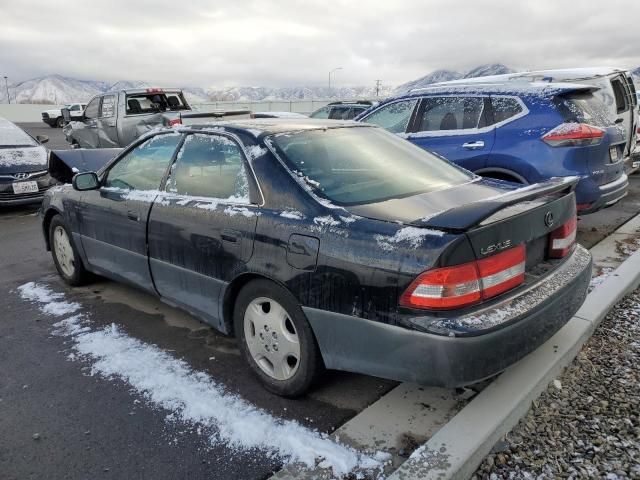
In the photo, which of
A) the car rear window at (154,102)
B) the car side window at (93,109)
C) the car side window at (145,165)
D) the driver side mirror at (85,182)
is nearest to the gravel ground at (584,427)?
the car side window at (145,165)

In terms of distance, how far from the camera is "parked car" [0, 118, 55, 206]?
786cm

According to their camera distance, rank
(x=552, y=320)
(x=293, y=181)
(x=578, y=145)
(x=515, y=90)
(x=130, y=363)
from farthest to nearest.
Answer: (x=515, y=90), (x=578, y=145), (x=130, y=363), (x=293, y=181), (x=552, y=320)

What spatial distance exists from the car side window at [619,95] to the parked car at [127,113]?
7.97 metres

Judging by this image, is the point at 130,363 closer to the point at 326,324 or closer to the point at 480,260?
the point at 326,324

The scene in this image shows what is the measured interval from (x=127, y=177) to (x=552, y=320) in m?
3.16

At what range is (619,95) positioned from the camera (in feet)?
21.2

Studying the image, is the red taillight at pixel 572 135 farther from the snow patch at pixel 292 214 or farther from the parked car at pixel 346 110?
the parked car at pixel 346 110

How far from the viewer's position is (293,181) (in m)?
2.74

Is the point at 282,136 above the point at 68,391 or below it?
above

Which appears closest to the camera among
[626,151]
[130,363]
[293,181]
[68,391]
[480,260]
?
[480,260]

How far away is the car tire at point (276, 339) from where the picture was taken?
2.62m

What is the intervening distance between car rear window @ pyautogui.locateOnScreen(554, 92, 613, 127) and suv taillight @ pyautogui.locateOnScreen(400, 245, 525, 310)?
10.4 ft

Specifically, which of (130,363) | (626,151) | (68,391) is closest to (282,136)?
(130,363)

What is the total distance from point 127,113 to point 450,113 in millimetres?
8305
